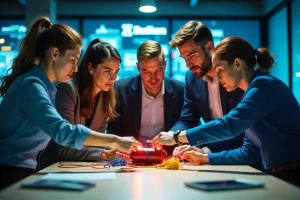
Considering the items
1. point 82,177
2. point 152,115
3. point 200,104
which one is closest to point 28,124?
point 82,177

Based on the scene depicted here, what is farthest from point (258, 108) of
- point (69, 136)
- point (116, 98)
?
point (116, 98)

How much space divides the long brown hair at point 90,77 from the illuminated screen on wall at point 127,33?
403cm

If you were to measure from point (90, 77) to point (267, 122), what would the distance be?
1194 millimetres

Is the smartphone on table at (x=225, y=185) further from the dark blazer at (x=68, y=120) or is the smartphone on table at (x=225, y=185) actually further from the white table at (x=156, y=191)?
the dark blazer at (x=68, y=120)

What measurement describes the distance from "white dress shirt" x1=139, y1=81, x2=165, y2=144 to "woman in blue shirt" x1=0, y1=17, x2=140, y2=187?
2.80 feet

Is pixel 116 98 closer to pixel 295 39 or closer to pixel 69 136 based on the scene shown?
pixel 69 136

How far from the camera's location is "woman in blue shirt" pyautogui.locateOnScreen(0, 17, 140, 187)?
1.77 meters

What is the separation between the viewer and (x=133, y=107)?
2.93 meters

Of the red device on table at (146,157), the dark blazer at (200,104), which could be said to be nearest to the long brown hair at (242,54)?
the dark blazer at (200,104)

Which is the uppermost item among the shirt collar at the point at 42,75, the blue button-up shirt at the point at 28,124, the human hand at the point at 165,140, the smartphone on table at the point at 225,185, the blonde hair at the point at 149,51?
the blonde hair at the point at 149,51

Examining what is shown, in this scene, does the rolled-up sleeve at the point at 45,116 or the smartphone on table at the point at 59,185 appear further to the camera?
the rolled-up sleeve at the point at 45,116

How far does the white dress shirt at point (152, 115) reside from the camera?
9.52ft

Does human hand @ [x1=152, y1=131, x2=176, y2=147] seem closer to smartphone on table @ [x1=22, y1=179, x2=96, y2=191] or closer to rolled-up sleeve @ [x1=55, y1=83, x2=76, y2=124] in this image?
rolled-up sleeve @ [x1=55, y1=83, x2=76, y2=124]

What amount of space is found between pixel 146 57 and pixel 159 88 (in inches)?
10.8
